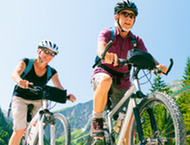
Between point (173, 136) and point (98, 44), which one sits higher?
point (98, 44)

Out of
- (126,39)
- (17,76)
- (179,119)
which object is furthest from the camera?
(17,76)

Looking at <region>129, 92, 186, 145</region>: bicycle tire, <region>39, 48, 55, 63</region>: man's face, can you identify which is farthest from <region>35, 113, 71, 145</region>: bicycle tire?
<region>39, 48, 55, 63</region>: man's face

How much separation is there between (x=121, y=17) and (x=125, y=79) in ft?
3.60

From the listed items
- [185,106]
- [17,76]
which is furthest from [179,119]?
[185,106]

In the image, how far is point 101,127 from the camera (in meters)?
3.88

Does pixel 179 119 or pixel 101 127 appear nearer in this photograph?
pixel 179 119

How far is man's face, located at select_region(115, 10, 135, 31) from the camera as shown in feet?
13.0

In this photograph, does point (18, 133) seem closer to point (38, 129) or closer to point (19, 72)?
point (38, 129)

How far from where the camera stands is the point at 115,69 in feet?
13.5

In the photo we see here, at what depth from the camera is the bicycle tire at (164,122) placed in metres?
2.44

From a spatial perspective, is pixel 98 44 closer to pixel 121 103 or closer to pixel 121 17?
pixel 121 17

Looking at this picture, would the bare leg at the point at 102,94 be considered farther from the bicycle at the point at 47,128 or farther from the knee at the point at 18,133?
the knee at the point at 18,133

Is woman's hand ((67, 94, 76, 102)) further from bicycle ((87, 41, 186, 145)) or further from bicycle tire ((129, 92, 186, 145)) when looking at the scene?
bicycle tire ((129, 92, 186, 145))

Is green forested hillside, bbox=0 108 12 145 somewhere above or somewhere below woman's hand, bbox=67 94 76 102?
above
